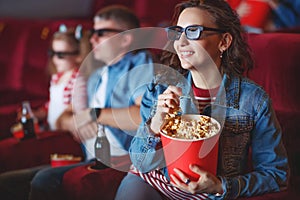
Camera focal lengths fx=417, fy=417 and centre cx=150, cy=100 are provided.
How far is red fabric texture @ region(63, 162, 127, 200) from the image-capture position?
125cm

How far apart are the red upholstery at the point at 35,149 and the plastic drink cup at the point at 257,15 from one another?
3.29 feet

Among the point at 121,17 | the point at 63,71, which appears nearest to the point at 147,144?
the point at 121,17

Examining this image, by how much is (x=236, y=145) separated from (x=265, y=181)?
0.12 meters

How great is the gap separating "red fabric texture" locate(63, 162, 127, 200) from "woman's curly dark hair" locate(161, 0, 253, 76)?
0.39m

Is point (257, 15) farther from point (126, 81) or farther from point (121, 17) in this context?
point (126, 81)

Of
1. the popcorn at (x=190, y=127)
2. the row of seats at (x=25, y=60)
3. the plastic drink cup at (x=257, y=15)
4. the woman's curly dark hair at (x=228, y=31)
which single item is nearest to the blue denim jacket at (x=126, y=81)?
the woman's curly dark hair at (x=228, y=31)

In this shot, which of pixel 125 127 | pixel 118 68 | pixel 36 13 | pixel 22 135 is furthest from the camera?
pixel 36 13

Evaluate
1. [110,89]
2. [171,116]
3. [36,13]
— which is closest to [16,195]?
[110,89]

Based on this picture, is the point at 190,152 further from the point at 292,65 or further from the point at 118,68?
the point at 118,68

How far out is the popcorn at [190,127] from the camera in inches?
37.2

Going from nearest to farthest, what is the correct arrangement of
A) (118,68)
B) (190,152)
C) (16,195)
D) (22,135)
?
(190,152) < (16,195) < (118,68) < (22,135)

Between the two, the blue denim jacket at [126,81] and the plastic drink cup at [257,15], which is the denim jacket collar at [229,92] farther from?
the plastic drink cup at [257,15]

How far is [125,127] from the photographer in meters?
1.28

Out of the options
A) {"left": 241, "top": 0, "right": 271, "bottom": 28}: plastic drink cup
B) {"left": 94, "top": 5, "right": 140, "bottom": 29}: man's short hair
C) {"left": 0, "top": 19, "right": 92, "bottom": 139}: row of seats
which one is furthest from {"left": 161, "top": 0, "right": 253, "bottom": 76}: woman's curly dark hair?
{"left": 0, "top": 19, "right": 92, "bottom": 139}: row of seats
